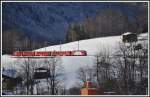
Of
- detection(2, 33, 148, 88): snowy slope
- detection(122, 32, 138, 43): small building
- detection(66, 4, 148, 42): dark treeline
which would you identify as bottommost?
detection(2, 33, 148, 88): snowy slope

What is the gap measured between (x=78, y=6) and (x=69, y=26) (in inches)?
22.5

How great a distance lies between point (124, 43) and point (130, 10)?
0.88 meters

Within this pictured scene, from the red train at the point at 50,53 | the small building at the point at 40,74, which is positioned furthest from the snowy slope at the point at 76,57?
the small building at the point at 40,74

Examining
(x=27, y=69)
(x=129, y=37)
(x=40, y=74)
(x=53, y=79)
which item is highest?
(x=129, y=37)

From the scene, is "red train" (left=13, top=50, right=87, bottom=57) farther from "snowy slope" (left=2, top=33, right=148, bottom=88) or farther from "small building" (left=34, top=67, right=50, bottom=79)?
"small building" (left=34, top=67, right=50, bottom=79)

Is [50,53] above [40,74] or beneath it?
above

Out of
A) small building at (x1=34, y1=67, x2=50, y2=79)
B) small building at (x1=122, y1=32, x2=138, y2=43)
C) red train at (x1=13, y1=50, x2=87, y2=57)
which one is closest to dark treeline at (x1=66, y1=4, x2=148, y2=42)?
small building at (x1=122, y1=32, x2=138, y2=43)

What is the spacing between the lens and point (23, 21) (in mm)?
97000

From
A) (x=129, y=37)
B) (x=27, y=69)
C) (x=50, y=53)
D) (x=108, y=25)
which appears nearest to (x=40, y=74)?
(x=27, y=69)

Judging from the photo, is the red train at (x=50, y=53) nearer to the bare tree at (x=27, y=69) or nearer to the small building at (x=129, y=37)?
the bare tree at (x=27, y=69)

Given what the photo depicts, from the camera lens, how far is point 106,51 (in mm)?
96938

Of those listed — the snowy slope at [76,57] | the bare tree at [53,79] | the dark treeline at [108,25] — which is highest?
the dark treeline at [108,25]

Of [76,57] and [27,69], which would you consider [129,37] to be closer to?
[76,57]

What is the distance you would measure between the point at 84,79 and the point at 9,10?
2640 mm
